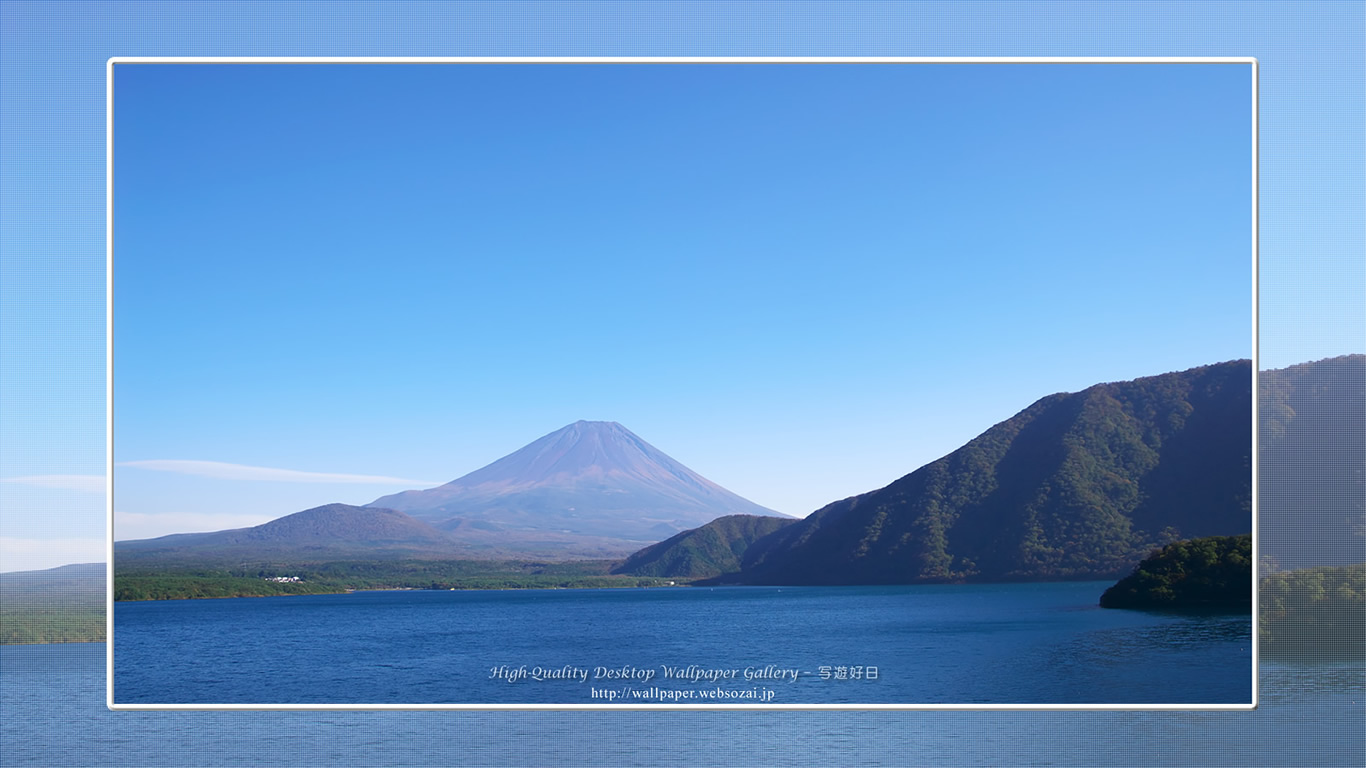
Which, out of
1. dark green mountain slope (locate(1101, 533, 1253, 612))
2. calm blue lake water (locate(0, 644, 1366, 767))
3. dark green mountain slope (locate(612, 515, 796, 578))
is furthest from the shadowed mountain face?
dark green mountain slope (locate(1101, 533, 1253, 612))

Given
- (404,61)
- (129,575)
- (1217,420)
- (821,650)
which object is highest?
(404,61)

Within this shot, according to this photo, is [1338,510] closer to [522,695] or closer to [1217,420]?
[1217,420]

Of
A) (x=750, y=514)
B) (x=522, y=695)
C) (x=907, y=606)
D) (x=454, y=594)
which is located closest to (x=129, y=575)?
(x=522, y=695)

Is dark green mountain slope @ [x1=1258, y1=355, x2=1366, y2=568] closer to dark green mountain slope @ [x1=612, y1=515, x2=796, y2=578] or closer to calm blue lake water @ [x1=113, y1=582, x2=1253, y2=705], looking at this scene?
calm blue lake water @ [x1=113, y1=582, x2=1253, y2=705]

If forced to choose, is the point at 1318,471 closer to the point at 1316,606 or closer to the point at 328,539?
the point at 1316,606

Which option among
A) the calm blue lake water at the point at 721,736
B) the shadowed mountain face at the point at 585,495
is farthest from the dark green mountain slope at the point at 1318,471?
the shadowed mountain face at the point at 585,495

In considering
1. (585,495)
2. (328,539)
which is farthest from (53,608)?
(585,495)
